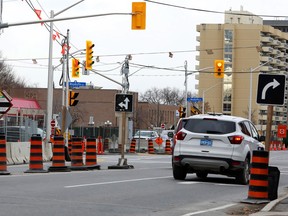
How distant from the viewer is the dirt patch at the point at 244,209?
13.1 m

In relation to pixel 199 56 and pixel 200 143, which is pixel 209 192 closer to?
pixel 200 143

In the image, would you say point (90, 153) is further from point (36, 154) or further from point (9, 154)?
point (9, 154)

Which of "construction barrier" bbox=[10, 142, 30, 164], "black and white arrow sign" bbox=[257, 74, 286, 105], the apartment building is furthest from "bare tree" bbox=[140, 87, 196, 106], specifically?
"black and white arrow sign" bbox=[257, 74, 286, 105]

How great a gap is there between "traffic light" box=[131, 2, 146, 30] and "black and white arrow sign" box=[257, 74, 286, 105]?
12.8 metres

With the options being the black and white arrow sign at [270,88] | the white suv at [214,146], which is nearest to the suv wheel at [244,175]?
the white suv at [214,146]

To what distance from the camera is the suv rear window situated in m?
19.8

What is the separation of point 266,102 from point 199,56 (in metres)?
115

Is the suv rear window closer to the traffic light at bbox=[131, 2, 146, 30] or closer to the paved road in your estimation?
the paved road

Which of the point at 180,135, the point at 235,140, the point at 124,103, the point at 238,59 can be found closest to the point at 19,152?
the point at 124,103

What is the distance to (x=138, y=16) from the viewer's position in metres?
27.9

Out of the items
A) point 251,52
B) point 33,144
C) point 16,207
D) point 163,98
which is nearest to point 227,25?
point 251,52

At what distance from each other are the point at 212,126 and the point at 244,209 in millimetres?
6364

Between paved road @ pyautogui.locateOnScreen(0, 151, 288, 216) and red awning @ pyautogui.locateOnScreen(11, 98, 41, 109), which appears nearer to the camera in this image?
paved road @ pyautogui.locateOnScreen(0, 151, 288, 216)

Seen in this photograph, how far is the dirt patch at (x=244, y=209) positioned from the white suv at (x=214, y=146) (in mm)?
5005
